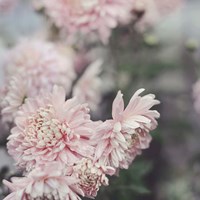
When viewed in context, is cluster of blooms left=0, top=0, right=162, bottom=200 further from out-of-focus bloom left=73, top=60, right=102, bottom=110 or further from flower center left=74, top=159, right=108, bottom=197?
out-of-focus bloom left=73, top=60, right=102, bottom=110

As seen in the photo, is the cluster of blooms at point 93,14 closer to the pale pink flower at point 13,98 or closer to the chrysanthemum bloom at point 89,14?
the chrysanthemum bloom at point 89,14

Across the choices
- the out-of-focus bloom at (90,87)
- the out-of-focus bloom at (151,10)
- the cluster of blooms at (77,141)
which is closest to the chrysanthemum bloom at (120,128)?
the cluster of blooms at (77,141)

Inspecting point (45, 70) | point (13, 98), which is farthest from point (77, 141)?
point (45, 70)

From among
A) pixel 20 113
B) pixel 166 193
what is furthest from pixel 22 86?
pixel 166 193

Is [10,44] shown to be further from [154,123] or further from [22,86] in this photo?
[154,123]

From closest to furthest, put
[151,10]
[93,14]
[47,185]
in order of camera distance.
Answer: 1. [47,185]
2. [93,14]
3. [151,10]

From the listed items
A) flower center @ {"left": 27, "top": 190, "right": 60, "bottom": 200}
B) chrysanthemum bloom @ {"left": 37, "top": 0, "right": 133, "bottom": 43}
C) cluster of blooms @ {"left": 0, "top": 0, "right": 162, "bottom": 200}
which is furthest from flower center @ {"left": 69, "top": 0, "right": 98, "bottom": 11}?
flower center @ {"left": 27, "top": 190, "right": 60, "bottom": 200}

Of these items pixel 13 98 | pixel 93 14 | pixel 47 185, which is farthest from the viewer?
pixel 93 14

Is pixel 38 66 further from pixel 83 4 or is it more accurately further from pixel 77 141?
pixel 77 141
